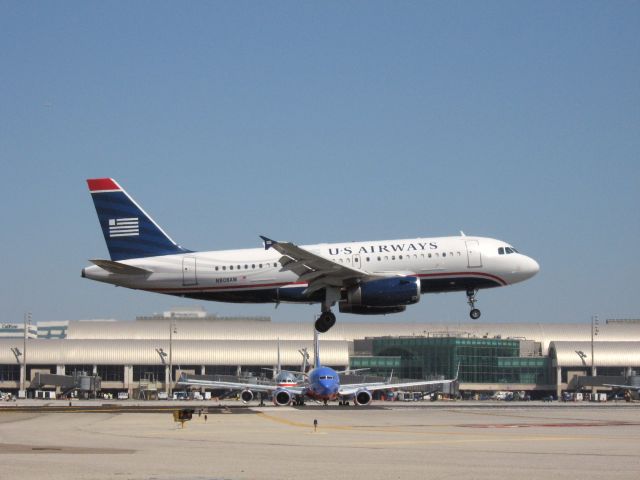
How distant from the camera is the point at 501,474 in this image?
29.5 metres

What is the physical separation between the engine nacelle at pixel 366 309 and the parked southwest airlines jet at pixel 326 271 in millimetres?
62

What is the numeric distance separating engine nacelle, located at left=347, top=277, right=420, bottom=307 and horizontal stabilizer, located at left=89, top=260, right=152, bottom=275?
13.5 metres

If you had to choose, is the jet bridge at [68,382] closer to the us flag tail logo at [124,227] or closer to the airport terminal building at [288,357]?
the airport terminal building at [288,357]

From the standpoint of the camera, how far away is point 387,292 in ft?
217

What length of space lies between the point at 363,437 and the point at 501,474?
51.5 feet

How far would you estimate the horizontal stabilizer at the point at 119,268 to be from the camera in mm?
67688

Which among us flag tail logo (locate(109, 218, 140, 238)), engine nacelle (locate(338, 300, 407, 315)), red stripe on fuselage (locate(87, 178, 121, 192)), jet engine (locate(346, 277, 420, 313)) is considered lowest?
engine nacelle (locate(338, 300, 407, 315))

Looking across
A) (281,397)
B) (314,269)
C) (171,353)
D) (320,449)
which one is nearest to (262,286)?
(314,269)

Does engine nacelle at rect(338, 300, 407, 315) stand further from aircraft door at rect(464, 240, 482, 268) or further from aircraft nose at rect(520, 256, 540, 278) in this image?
aircraft nose at rect(520, 256, 540, 278)

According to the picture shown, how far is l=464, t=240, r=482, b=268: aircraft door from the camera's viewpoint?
67938 mm

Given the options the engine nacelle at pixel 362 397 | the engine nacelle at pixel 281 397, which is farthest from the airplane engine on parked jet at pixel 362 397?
the engine nacelle at pixel 281 397

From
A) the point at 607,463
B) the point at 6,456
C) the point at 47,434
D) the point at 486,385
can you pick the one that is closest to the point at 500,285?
the point at 47,434

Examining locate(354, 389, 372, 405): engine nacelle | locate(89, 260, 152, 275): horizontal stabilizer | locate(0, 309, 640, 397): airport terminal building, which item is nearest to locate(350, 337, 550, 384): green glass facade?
locate(0, 309, 640, 397): airport terminal building

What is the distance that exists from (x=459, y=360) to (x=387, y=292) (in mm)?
127669
